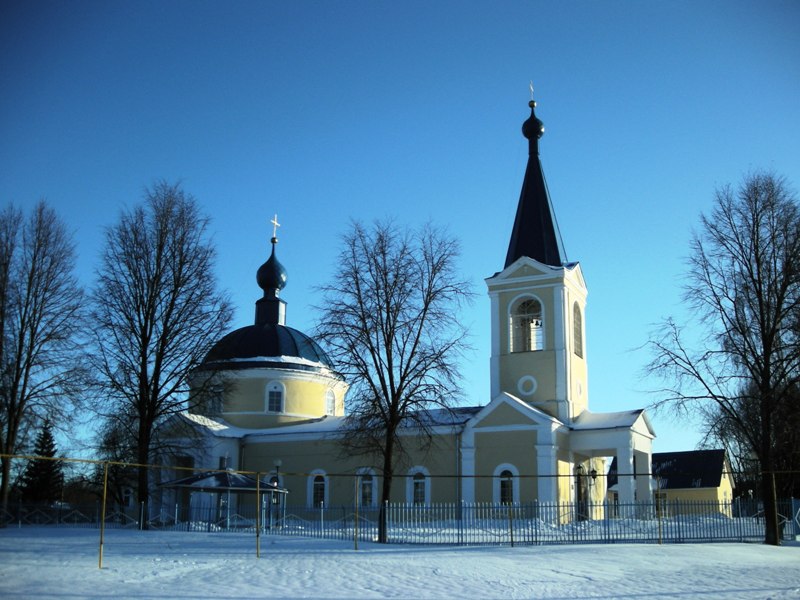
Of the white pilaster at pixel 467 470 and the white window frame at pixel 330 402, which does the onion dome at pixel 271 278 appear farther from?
the white pilaster at pixel 467 470

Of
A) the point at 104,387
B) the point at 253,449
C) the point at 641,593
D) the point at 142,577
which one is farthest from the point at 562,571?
the point at 253,449

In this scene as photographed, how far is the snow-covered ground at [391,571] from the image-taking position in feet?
43.4

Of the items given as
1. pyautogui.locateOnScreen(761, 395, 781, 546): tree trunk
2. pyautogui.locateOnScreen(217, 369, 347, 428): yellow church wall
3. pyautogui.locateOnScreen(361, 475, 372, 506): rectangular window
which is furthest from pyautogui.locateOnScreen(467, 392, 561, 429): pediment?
pyautogui.locateOnScreen(217, 369, 347, 428): yellow church wall

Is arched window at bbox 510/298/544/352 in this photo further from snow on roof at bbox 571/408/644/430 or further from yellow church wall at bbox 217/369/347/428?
yellow church wall at bbox 217/369/347/428

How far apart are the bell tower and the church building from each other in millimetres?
50

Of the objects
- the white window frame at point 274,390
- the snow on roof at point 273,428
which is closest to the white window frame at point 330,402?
the snow on roof at point 273,428

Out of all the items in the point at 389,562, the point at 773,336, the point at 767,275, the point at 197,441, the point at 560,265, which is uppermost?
the point at 560,265

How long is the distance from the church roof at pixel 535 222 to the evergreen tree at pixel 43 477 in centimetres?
3034

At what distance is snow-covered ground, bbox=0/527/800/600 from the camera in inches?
521

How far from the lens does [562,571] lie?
16078 millimetres

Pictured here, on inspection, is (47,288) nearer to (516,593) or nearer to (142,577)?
(142,577)

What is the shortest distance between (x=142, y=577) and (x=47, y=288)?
715 inches

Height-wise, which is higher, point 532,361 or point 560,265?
point 560,265

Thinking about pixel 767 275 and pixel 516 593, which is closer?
pixel 516 593
